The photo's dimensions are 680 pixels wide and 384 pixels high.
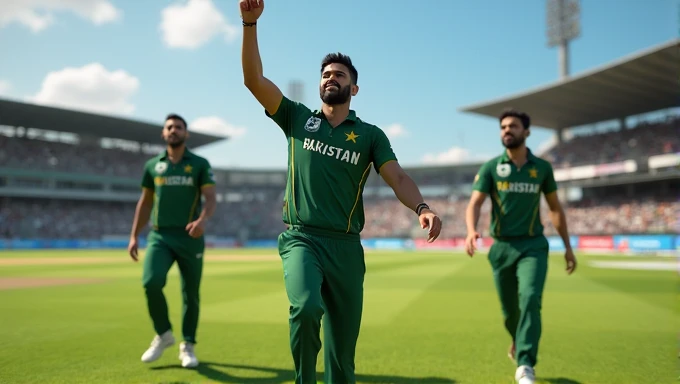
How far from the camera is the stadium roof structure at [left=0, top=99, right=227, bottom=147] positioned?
160 ft

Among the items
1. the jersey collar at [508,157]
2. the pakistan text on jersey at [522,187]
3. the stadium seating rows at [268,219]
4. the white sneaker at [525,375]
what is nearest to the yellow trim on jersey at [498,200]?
the pakistan text on jersey at [522,187]

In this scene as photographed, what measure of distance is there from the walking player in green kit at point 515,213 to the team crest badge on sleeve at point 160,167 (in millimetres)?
3657

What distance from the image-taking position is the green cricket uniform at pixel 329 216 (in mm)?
3361

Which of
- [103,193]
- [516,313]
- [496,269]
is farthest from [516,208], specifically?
[103,193]

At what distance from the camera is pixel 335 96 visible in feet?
11.8

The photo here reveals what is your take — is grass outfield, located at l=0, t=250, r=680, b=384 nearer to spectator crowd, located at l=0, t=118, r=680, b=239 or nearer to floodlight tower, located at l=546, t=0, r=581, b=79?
spectator crowd, located at l=0, t=118, r=680, b=239

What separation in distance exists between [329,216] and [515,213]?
2.83 metres

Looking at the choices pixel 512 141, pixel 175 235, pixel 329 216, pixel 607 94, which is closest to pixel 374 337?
pixel 175 235

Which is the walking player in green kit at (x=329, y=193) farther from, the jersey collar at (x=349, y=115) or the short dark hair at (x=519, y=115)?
the short dark hair at (x=519, y=115)

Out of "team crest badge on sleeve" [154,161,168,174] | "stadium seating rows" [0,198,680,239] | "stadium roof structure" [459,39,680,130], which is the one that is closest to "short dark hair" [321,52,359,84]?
"team crest badge on sleeve" [154,161,168,174]

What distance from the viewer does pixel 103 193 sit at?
193ft

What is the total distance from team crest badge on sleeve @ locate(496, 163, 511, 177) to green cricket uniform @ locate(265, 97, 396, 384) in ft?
7.96

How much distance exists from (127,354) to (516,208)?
4.79 metres

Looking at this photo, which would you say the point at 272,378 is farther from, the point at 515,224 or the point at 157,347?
the point at 515,224
